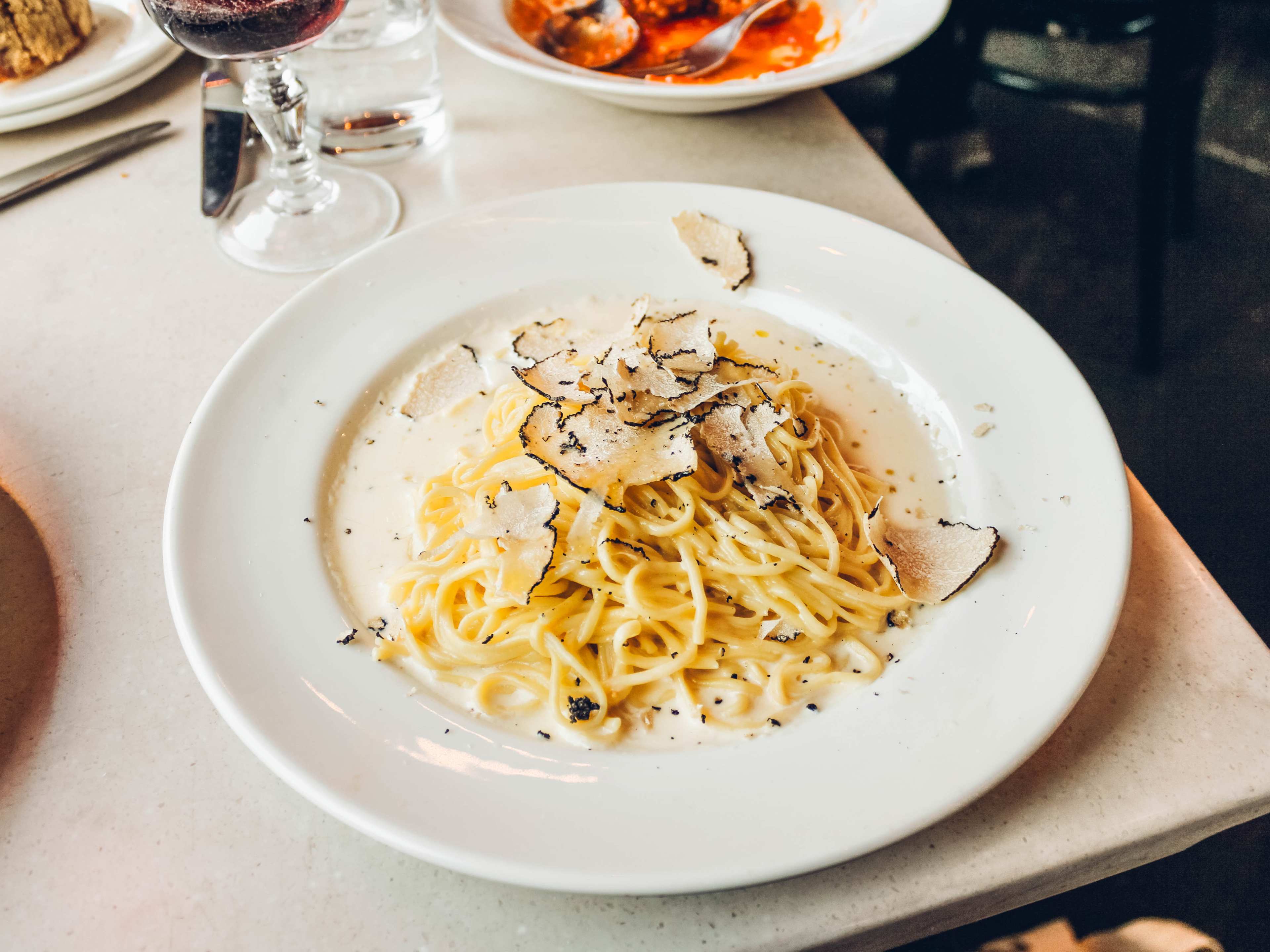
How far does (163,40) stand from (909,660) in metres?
1.66

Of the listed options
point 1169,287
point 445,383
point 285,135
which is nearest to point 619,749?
point 445,383

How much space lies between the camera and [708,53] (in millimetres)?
1634

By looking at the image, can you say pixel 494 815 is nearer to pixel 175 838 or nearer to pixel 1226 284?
pixel 175 838

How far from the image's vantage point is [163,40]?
1.59 meters

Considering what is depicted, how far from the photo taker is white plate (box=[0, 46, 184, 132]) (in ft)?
4.83

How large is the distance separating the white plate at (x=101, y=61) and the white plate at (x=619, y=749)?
0.75 metres

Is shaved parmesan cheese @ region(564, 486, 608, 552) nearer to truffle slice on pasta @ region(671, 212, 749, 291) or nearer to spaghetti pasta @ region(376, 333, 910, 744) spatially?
spaghetti pasta @ region(376, 333, 910, 744)

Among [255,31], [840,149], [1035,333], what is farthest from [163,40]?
[1035,333]

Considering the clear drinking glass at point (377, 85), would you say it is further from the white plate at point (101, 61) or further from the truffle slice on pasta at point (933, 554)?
the truffle slice on pasta at point (933, 554)

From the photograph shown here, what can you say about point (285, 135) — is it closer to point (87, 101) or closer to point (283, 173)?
point (283, 173)

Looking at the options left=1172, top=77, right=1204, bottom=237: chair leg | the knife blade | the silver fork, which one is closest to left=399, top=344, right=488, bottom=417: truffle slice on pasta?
the knife blade

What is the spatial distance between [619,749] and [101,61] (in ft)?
5.14

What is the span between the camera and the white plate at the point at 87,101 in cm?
147

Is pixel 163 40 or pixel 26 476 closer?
pixel 26 476
